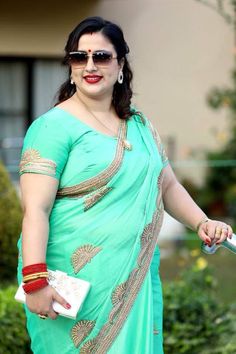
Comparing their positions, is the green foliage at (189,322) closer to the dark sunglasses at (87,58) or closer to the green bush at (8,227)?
the green bush at (8,227)

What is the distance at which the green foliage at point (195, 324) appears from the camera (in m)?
5.12

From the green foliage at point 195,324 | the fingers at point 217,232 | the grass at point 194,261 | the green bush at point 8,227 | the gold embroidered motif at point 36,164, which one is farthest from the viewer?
the grass at point 194,261

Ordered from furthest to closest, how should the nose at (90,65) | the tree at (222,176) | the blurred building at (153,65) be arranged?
the tree at (222,176) → the blurred building at (153,65) → the nose at (90,65)

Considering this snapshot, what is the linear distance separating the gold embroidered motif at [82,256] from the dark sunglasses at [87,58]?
2.13 ft

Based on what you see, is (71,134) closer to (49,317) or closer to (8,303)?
(49,317)

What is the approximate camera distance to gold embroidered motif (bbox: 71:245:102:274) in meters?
3.29

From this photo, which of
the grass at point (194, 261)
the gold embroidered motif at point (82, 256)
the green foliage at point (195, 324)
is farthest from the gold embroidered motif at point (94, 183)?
the grass at point (194, 261)

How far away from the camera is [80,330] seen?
3.32 m

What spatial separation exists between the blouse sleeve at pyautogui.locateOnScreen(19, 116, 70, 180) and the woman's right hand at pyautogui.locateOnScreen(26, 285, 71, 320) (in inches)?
15.7

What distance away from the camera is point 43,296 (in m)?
3.13

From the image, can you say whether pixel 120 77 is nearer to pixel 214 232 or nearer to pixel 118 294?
pixel 214 232

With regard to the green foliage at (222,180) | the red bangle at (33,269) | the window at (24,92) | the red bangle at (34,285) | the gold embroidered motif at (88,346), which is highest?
the red bangle at (33,269)

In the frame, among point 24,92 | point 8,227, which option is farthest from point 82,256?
point 24,92

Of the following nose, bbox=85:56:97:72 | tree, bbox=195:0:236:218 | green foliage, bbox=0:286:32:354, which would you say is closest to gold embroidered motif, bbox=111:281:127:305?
nose, bbox=85:56:97:72
